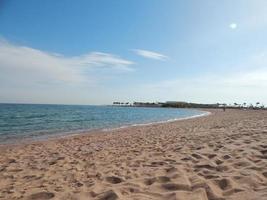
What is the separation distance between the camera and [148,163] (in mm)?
6812

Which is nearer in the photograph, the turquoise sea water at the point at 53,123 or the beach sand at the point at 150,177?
the beach sand at the point at 150,177

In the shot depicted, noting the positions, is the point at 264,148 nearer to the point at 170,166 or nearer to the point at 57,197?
the point at 170,166

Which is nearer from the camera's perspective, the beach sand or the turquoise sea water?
the beach sand

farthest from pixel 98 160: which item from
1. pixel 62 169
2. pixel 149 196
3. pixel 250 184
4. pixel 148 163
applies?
pixel 250 184

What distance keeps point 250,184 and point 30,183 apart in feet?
13.3

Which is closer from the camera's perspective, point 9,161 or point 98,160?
point 98,160

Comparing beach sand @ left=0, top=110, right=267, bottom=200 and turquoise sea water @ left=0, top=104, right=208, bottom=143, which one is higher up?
beach sand @ left=0, top=110, right=267, bottom=200

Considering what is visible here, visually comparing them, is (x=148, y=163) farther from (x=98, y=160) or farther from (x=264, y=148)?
(x=264, y=148)

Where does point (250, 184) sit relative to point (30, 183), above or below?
above

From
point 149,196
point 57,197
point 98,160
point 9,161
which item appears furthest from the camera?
point 9,161

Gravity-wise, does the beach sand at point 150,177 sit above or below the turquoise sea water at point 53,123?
above

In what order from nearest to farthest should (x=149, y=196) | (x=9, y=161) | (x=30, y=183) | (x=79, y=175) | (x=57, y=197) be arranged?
(x=149, y=196), (x=57, y=197), (x=30, y=183), (x=79, y=175), (x=9, y=161)

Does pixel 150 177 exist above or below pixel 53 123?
above

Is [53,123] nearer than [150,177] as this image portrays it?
No
